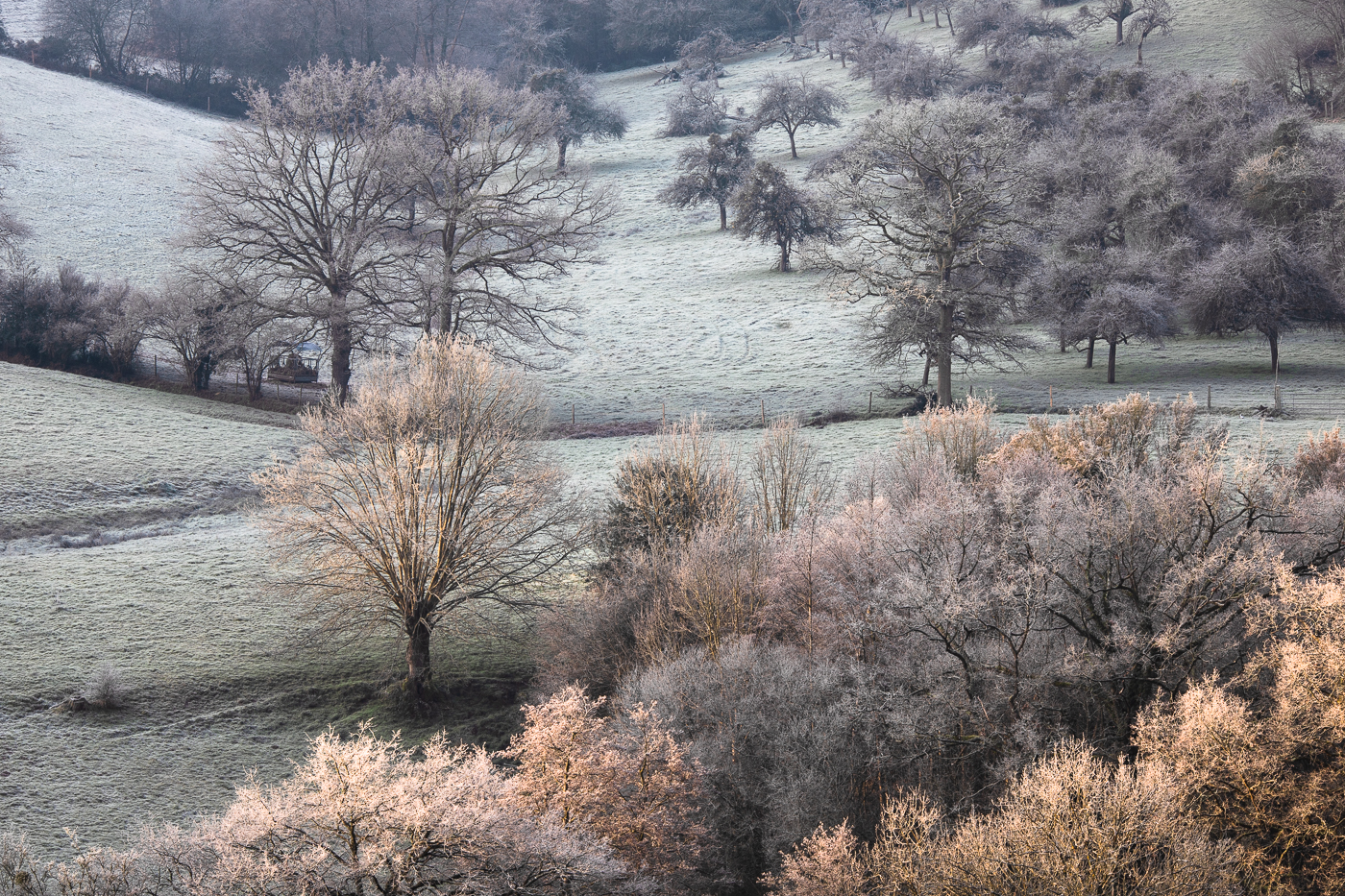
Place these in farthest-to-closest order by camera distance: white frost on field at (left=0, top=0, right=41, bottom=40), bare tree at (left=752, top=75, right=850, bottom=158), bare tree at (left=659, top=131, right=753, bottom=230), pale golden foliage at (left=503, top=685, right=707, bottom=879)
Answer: white frost on field at (left=0, top=0, right=41, bottom=40) < bare tree at (left=752, top=75, right=850, bottom=158) < bare tree at (left=659, top=131, right=753, bottom=230) < pale golden foliage at (left=503, top=685, right=707, bottom=879)

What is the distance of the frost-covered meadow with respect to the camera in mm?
18297

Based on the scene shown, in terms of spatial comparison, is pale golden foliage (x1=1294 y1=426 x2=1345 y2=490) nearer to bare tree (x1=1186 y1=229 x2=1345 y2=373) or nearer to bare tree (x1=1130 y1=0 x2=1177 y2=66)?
bare tree (x1=1186 y1=229 x2=1345 y2=373)

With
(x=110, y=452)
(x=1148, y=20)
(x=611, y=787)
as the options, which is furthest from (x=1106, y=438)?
(x=1148, y=20)

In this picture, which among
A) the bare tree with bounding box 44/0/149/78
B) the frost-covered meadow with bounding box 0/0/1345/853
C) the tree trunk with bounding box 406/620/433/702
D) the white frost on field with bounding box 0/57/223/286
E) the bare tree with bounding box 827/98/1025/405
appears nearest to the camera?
the frost-covered meadow with bounding box 0/0/1345/853

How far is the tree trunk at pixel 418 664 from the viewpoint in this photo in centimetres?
2127

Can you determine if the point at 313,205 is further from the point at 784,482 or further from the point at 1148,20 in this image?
the point at 1148,20

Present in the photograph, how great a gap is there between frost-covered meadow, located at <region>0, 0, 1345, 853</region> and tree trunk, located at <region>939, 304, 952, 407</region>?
2.26 metres

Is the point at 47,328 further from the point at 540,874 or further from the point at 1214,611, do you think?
the point at 1214,611

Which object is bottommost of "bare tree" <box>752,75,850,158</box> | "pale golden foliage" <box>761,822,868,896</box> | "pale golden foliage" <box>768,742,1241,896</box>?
"pale golden foliage" <box>761,822,868,896</box>

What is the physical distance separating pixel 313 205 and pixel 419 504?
21.2 m

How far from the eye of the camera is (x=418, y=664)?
2153 cm

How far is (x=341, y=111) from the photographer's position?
1503 inches

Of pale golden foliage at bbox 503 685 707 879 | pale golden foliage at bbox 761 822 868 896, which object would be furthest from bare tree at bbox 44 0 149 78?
pale golden foliage at bbox 761 822 868 896

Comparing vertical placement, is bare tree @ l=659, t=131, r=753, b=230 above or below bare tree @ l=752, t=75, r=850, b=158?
below
